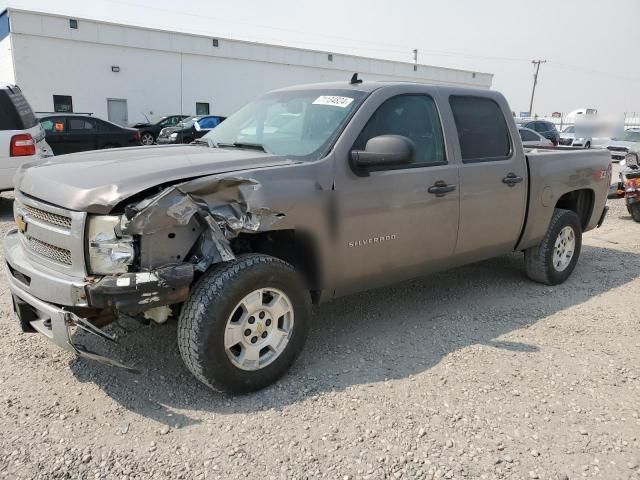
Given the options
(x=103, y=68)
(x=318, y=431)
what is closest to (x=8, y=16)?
(x=103, y=68)

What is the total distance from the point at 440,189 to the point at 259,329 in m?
1.78

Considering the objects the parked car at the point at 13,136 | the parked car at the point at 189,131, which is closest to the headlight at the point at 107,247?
the parked car at the point at 13,136

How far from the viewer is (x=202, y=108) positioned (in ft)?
105

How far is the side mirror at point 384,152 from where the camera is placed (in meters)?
3.43

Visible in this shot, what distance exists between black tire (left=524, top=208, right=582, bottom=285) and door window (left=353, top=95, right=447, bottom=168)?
184cm

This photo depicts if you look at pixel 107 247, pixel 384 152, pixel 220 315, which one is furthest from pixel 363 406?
pixel 107 247

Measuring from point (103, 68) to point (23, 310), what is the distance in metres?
28.1

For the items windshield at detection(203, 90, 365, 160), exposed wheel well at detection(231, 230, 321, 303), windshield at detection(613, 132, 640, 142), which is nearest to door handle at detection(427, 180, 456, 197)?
windshield at detection(203, 90, 365, 160)

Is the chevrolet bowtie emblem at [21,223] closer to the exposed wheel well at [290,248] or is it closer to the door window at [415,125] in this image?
the exposed wheel well at [290,248]

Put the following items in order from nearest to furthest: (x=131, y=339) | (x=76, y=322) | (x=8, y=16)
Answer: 1. (x=76, y=322)
2. (x=131, y=339)
3. (x=8, y=16)

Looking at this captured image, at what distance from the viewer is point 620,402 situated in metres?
3.32

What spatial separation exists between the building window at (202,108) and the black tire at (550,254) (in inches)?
1127

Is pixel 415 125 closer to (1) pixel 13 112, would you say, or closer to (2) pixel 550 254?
(2) pixel 550 254

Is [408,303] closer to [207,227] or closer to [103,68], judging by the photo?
[207,227]
